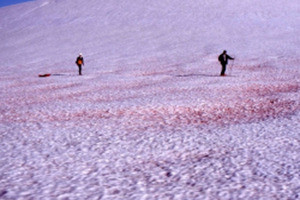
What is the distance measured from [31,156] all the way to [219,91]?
10.1 meters

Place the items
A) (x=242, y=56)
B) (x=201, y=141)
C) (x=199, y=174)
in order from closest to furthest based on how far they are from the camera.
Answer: (x=199, y=174), (x=201, y=141), (x=242, y=56)

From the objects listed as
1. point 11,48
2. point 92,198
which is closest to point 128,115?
point 92,198

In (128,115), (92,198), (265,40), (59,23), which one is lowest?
(92,198)

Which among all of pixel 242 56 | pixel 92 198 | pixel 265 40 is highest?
pixel 265 40

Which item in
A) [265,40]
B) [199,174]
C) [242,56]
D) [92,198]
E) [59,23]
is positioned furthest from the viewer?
[59,23]

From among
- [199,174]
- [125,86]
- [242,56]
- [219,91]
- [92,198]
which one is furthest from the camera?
[242,56]

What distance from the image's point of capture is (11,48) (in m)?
45.6

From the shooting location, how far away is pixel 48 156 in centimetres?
717

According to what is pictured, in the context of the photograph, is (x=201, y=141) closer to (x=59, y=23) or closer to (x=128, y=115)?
(x=128, y=115)

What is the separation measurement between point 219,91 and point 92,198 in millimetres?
10895

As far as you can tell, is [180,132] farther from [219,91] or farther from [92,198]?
[219,91]

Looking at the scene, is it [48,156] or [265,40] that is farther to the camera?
[265,40]

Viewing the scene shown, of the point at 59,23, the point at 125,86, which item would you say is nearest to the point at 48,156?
the point at 125,86

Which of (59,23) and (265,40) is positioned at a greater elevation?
(59,23)
